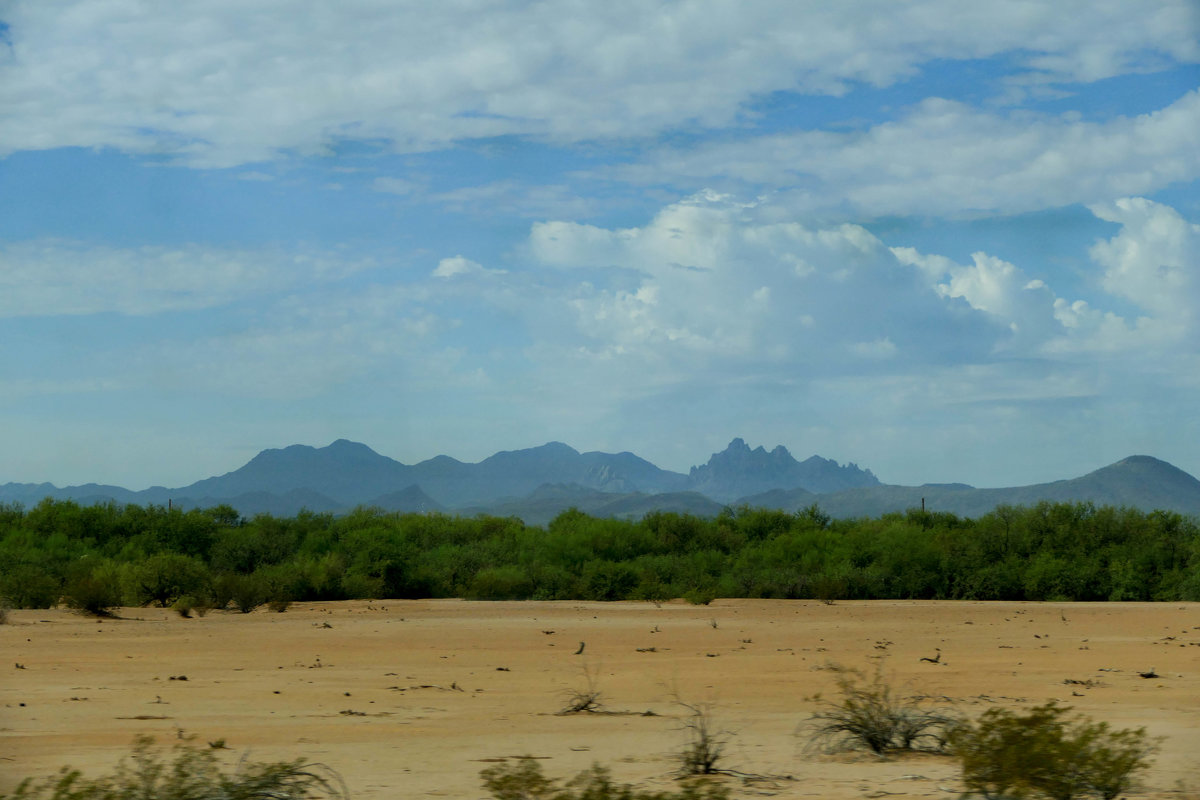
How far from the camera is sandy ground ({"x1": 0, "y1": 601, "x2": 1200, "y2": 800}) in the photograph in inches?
431

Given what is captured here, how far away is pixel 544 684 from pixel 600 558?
2651cm

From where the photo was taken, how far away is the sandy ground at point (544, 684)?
35.9 ft

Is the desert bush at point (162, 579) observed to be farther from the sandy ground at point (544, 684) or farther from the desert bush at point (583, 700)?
the desert bush at point (583, 700)

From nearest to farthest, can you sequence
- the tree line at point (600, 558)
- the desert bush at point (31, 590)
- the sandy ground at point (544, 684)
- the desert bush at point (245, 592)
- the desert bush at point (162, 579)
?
the sandy ground at point (544, 684), the desert bush at point (245, 592), the desert bush at point (31, 590), the desert bush at point (162, 579), the tree line at point (600, 558)

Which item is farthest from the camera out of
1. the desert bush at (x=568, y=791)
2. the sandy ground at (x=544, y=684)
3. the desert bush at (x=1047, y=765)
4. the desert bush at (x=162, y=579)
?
the desert bush at (x=162, y=579)

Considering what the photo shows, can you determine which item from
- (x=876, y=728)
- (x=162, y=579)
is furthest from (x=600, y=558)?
(x=876, y=728)

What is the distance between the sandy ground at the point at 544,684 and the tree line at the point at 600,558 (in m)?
5.24

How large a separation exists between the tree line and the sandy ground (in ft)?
17.2

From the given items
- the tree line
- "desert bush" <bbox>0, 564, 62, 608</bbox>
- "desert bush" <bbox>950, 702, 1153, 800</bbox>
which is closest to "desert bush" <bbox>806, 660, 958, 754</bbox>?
"desert bush" <bbox>950, 702, 1153, 800</bbox>

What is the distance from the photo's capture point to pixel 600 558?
44.5 m

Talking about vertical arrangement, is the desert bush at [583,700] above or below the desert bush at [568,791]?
below

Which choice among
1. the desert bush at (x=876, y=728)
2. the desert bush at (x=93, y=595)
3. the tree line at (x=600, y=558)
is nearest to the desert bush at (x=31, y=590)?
the tree line at (x=600, y=558)

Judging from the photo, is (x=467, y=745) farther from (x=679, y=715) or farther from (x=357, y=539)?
(x=357, y=539)

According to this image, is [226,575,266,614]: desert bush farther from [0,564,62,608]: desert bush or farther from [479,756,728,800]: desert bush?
[479,756,728,800]: desert bush
